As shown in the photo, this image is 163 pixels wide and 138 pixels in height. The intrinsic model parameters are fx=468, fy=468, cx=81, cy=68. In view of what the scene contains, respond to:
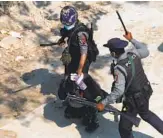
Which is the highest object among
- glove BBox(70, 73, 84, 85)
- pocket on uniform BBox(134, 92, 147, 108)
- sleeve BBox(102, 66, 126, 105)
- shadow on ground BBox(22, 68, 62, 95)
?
sleeve BBox(102, 66, 126, 105)

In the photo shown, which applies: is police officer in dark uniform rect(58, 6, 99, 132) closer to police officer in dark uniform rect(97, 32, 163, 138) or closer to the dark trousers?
police officer in dark uniform rect(97, 32, 163, 138)

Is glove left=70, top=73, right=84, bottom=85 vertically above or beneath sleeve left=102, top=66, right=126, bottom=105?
beneath

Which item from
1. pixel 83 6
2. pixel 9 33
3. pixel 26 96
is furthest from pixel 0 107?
pixel 83 6

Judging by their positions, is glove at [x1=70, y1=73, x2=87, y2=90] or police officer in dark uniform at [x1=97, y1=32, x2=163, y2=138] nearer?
police officer in dark uniform at [x1=97, y1=32, x2=163, y2=138]

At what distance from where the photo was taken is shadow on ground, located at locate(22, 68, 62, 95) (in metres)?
8.40

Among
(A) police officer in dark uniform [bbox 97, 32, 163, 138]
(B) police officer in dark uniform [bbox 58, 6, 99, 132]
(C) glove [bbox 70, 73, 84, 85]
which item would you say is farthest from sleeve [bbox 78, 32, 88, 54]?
(A) police officer in dark uniform [bbox 97, 32, 163, 138]

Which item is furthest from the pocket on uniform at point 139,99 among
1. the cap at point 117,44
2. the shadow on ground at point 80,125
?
the shadow on ground at point 80,125

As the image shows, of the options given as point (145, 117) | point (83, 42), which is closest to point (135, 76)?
point (145, 117)

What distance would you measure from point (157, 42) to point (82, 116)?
3094mm

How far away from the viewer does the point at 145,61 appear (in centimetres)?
912

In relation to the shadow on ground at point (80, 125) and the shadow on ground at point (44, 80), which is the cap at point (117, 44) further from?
the shadow on ground at point (44, 80)

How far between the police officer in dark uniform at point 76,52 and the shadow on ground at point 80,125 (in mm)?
92

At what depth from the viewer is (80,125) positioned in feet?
24.4

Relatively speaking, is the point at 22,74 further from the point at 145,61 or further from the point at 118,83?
the point at 118,83
